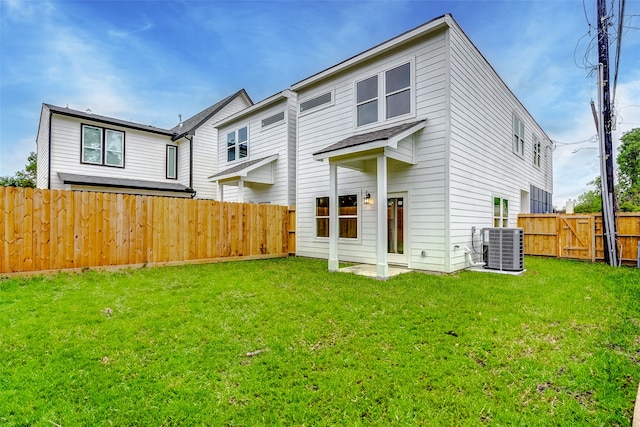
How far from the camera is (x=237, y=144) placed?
45.3 feet

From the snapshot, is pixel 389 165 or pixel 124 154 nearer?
pixel 389 165

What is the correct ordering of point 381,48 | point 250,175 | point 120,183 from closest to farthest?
point 381,48, point 250,175, point 120,183

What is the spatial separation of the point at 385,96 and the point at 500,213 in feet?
19.1

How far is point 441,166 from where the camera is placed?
7352 millimetres

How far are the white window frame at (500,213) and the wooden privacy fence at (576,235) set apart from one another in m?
1.03

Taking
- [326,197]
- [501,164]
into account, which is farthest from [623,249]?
[326,197]

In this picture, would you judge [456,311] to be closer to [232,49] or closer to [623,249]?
[623,249]

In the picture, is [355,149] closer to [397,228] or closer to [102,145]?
[397,228]

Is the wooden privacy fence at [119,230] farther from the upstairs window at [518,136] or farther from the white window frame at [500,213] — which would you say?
the upstairs window at [518,136]

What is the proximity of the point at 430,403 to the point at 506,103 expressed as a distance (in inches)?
463

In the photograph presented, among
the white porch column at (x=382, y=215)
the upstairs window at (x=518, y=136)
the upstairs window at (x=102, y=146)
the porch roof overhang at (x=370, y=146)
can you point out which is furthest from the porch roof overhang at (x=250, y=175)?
the upstairs window at (x=518, y=136)

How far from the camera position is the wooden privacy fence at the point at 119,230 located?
20.9 ft

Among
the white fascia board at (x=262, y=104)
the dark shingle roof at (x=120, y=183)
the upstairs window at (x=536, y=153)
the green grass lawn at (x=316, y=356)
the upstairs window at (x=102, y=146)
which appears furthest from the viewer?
the upstairs window at (x=536, y=153)

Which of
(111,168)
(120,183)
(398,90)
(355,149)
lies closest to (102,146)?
(111,168)
